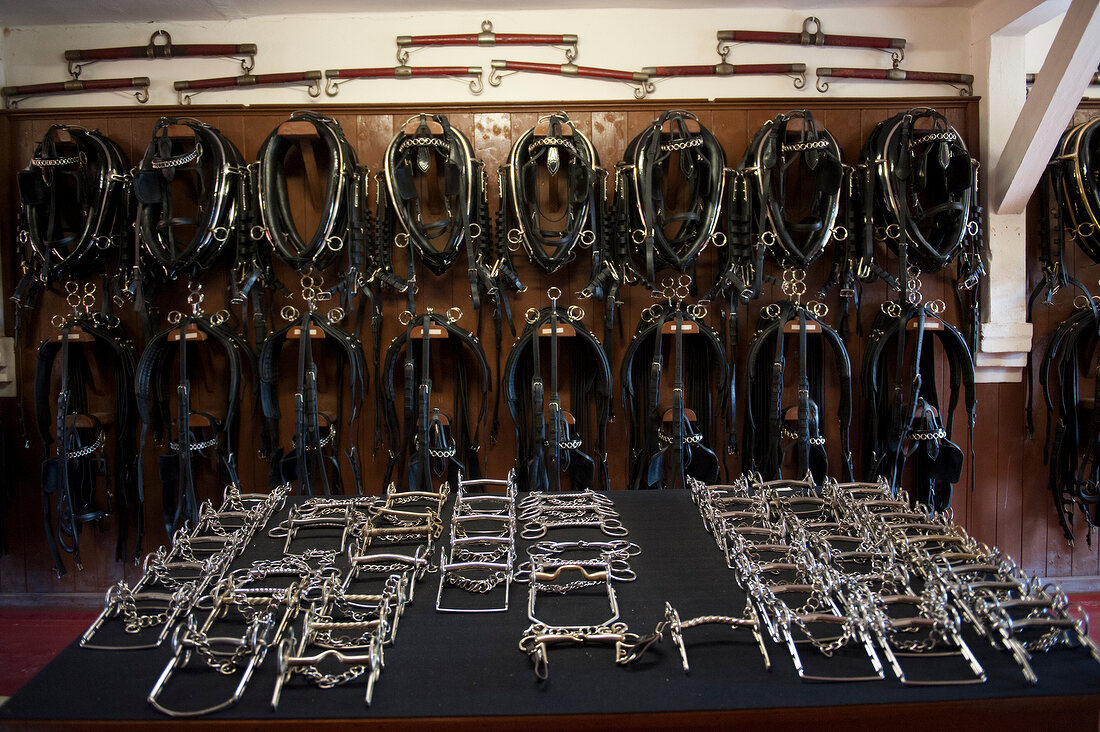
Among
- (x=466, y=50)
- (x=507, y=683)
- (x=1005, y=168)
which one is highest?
(x=466, y=50)

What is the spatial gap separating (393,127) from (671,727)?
3.28 m

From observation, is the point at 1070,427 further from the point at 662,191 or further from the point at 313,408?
the point at 313,408

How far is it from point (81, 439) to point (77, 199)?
1.28 m

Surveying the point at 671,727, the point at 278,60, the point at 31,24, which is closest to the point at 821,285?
the point at 671,727

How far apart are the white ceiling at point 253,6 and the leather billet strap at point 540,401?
168cm

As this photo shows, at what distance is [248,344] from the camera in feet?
12.1

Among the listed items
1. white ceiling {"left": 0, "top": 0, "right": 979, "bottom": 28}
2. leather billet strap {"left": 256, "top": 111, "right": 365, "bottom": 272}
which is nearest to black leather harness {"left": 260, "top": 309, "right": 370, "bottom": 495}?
leather billet strap {"left": 256, "top": 111, "right": 365, "bottom": 272}

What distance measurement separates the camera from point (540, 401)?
3.27m

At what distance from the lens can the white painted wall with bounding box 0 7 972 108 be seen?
3.74 m

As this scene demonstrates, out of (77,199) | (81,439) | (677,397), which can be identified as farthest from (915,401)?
(77,199)

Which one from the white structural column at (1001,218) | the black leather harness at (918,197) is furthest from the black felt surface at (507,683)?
the white structural column at (1001,218)

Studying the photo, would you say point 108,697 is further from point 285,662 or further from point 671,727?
point 671,727

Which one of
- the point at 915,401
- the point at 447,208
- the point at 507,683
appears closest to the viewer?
the point at 507,683

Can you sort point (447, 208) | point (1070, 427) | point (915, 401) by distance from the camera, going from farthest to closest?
point (1070, 427), point (447, 208), point (915, 401)
